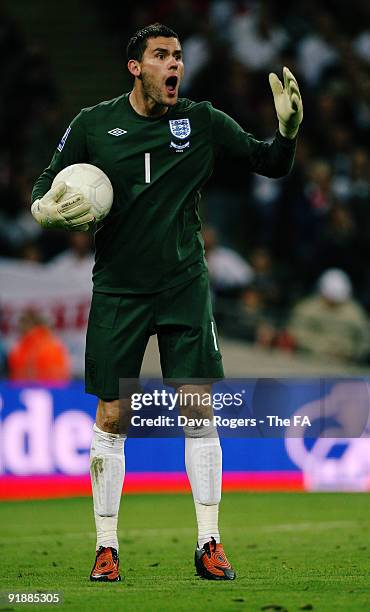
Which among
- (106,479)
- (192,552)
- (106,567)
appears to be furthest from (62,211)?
(192,552)

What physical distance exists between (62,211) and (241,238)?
8825 mm

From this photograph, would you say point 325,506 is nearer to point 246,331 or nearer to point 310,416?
point 310,416

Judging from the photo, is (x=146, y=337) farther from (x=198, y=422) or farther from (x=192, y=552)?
(x=192, y=552)

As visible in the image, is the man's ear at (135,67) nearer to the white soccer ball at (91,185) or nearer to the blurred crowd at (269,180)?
the white soccer ball at (91,185)

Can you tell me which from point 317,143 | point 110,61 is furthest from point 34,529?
point 110,61

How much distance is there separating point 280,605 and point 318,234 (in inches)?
337

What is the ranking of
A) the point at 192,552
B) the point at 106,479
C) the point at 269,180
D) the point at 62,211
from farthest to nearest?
the point at 269,180 → the point at 192,552 → the point at 106,479 → the point at 62,211

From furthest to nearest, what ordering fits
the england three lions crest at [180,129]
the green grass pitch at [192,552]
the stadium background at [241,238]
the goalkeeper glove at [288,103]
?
1. the stadium background at [241,238]
2. the england three lions crest at [180,129]
3. the goalkeeper glove at [288,103]
4. the green grass pitch at [192,552]

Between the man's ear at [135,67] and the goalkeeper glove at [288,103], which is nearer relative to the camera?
the goalkeeper glove at [288,103]

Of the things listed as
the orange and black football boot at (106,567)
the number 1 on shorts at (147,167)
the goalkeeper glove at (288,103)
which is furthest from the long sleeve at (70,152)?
the orange and black football boot at (106,567)

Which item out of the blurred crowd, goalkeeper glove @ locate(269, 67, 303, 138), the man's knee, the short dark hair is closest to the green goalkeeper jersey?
goalkeeper glove @ locate(269, 67, 303, 138)

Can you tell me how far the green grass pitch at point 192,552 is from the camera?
553cm

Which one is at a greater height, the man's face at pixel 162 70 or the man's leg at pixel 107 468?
the man's face at pixel 162 70

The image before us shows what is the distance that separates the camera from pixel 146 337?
6164 millimetres
